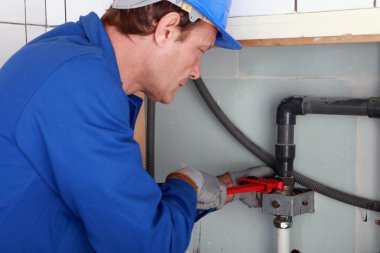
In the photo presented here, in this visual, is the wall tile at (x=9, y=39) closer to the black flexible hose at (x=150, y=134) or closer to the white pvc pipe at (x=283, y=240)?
the black flexible hose at (x=150, y=134)

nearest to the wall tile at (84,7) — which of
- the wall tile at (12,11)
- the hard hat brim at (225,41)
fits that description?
the wall tile at (12,11)

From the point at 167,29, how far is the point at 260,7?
1.08ft

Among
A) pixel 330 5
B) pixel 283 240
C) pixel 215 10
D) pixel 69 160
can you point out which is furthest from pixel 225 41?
pixel 283 240

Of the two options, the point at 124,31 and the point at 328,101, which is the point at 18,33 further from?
the point at 328,101

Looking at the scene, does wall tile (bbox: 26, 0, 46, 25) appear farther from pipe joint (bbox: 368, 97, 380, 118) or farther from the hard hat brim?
pipe joint (bbox: 368, 97, 380, 118)

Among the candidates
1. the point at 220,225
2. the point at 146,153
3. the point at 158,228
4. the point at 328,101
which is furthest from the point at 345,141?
the point at 158,228

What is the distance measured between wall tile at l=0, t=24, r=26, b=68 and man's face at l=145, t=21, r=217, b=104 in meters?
0.50

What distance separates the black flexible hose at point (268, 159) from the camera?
1.25 m

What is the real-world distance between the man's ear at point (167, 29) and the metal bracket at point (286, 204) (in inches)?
22.2

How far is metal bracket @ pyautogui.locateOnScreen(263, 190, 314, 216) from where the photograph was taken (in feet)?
4.11

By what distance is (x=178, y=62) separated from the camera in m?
0.94

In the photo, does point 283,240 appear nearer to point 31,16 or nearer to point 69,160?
point 69,160

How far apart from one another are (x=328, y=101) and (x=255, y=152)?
0.83 ft

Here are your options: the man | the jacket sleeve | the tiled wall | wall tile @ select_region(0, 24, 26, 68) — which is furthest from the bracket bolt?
wall tile @ select_region(0, 24, 26, 68)
